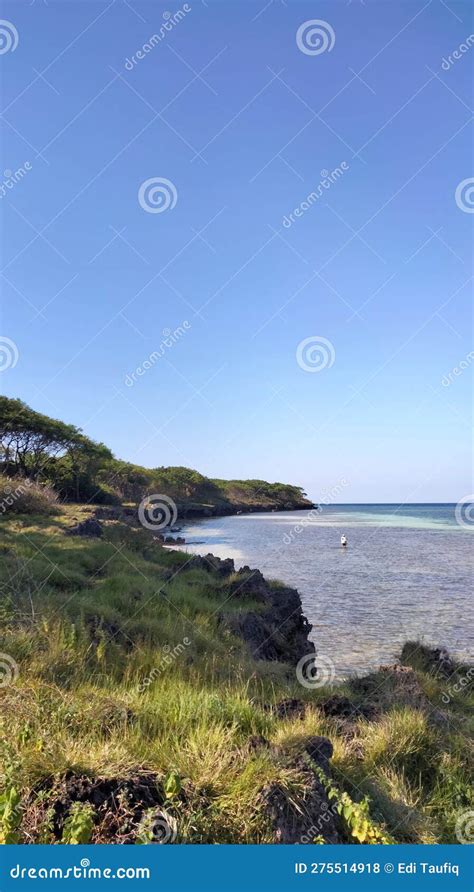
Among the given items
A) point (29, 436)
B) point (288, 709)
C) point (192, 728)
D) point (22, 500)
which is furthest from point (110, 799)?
point (29, 436)

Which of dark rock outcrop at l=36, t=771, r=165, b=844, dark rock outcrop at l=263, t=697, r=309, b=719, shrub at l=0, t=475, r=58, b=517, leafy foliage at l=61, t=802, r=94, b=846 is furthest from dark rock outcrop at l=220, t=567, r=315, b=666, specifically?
shrub at l=0, t=475, r=58, b=517

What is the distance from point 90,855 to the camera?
308 cm

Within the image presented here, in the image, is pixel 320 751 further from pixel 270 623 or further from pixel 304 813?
pixel 270 623

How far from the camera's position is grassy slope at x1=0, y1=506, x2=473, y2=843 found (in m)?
3.48

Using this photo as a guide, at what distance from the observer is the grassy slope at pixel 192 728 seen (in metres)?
3.48

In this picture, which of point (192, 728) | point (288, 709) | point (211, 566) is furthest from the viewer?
point (211, 566)

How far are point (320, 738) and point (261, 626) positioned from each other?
7619mm

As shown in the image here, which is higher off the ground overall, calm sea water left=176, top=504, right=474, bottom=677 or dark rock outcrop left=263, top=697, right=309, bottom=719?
dark rock outcrop left=263, top=697, right=309, bottom=719

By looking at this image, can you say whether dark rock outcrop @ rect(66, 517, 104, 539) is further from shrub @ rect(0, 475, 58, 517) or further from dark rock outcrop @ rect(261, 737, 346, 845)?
dark rock outcrop @ rect(261, 737, 346, 845)

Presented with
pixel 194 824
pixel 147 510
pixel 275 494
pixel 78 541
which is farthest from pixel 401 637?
pixel 275 494

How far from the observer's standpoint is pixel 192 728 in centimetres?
438

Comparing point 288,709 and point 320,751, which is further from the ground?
point 320,751

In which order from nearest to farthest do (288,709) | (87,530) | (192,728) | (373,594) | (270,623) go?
(192,728) < (288,709) < (270,623) < (373,594) < (87,530)

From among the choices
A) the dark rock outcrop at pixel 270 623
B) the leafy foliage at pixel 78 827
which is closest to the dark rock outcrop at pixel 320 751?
the leafy foliage at pixel 78 827
